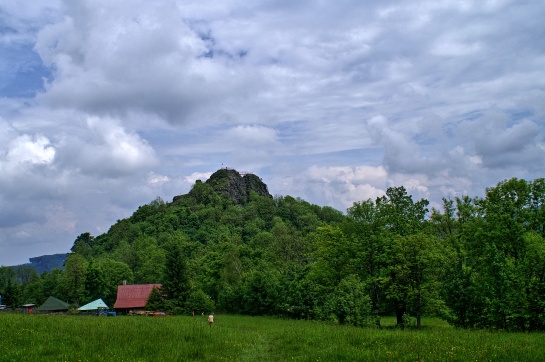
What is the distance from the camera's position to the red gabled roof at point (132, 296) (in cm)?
6456

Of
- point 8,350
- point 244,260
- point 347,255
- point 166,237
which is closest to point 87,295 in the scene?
point 244,260

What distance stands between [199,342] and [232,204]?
467ft

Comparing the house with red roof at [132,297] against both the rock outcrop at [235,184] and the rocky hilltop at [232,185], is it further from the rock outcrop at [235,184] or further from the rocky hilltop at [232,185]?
the rock outcrop at [235,184]

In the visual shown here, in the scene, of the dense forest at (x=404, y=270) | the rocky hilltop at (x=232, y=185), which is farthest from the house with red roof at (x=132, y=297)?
the rocky hilltop at (x=232, y=185)

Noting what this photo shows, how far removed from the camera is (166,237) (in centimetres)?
12094

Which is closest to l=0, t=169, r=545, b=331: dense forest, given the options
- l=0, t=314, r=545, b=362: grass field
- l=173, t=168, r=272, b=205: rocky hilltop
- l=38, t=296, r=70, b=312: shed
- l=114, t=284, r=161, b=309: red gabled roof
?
l=114, t=284, r=161, b=309: red gabled roof

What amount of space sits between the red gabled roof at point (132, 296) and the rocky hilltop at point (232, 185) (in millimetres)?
100414

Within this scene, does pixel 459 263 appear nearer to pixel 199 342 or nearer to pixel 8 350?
pixel 199 342

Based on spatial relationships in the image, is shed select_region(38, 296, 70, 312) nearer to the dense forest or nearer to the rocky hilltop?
the dense forest

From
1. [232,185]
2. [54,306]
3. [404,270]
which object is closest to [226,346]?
[404,270]

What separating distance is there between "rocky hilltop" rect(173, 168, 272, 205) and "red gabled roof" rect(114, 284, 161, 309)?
329ft

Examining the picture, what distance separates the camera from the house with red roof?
64.5 m

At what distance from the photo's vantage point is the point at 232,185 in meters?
178

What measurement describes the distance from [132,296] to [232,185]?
113 metres
